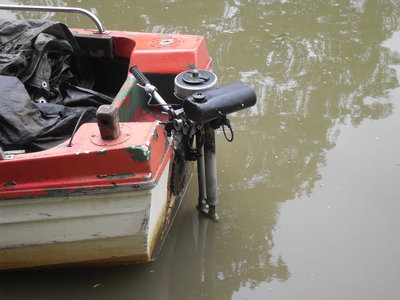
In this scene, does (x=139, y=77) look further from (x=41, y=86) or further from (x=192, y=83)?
(x=41, y=86)

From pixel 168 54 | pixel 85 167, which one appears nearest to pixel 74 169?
pixel 85 167

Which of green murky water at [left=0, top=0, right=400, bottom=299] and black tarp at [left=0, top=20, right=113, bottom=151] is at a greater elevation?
black tarp at [left=0, top=20, right=113, bottom=151]

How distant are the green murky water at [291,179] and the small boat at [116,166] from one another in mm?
231

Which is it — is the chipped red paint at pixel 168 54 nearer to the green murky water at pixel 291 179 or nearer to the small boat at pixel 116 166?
the small boat at pixel 116 166

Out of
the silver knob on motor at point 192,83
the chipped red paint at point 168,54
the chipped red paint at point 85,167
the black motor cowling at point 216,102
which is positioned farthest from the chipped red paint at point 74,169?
the chipped red paint at point 168,54

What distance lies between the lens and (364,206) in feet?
10.2

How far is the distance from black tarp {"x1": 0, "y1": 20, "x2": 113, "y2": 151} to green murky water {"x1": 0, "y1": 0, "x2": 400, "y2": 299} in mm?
892

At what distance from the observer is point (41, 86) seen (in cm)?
272

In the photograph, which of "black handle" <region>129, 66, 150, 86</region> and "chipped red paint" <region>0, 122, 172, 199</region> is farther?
"black handle" <region>129, 66, 150, 86</region>

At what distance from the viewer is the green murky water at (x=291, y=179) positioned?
8.70 ft

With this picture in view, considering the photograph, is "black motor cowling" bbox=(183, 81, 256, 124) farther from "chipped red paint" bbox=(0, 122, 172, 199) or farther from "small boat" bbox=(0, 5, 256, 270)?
"chipped red paint" bbox=(0, 122, 172, 199)

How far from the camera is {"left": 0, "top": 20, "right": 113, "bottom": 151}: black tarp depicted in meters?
2.29

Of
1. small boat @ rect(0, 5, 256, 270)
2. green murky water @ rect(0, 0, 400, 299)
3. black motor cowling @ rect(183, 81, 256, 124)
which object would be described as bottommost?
green murky water @ rect(0, 0, 400, 299)

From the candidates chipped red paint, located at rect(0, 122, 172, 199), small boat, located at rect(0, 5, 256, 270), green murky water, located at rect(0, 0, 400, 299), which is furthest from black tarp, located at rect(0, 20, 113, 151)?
green murky water, located at rect(0, 0, 400, 299)
